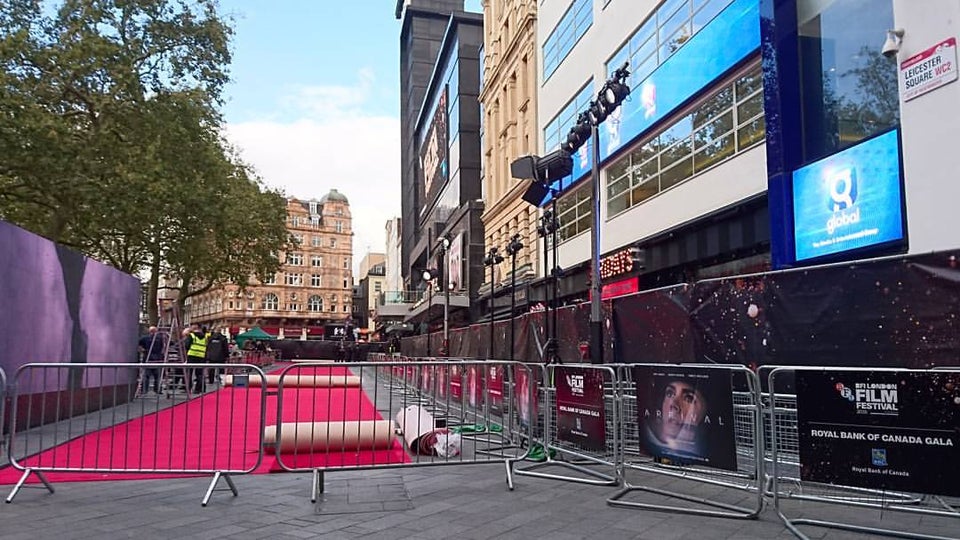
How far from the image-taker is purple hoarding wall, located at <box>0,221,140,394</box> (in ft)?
32.6

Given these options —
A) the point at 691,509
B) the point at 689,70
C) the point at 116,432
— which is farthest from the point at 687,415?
the point at 689,70

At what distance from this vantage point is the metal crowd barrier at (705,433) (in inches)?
209

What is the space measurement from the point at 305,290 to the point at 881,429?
347ft

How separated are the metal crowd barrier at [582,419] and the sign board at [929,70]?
24.5 ft

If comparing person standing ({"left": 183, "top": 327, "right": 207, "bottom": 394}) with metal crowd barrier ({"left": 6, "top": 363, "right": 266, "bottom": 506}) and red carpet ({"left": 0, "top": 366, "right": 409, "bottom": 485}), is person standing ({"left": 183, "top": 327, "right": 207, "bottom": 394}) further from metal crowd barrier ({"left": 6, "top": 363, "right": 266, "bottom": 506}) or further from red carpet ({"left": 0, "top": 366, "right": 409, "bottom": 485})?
red carpet ({"left": 0, "top": 366, "right": 409, "bottom": 485})

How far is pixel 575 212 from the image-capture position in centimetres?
2738

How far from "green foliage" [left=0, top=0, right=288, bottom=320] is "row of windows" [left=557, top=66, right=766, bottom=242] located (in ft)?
43.6

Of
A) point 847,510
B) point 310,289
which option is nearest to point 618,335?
point 847,510

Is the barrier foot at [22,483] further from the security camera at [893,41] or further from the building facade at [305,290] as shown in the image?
the building facade at [305,290]

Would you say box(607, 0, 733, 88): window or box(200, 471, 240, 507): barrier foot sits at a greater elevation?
box(607, 0, 733, 88): window

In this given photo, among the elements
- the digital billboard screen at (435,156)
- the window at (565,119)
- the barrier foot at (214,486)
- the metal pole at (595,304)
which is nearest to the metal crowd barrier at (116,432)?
the barrier foot at (214,486)

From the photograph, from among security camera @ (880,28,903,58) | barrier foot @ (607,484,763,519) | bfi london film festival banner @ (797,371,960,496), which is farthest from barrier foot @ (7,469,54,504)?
security camera @ (880,28,903,58)

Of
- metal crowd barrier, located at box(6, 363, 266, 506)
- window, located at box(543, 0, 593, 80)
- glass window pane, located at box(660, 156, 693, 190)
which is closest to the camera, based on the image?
metal crowd barrier, located at box(6, 363, 266, 506)

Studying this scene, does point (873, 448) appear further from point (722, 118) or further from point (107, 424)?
point (722, 118)
